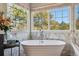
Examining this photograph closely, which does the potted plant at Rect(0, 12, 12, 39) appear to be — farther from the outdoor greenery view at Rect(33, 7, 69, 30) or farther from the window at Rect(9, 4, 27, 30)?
the outdoor greenery view at Rect(33, 7, 69, 30)

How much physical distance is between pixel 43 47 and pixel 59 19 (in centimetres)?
45

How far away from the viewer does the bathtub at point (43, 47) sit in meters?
1.81

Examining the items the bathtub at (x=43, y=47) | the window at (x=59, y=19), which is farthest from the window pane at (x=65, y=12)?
the bathtub at (x=43, y=47)

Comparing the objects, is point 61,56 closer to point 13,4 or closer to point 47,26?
point 47,26

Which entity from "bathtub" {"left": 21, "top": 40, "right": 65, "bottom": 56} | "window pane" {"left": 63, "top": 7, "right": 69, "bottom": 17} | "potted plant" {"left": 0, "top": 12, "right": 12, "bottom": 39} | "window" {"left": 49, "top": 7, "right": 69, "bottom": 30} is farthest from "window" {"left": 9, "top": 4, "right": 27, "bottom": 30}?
"window pane" {"left": 63, "top": 7, "right": 69, "bottom": 17}

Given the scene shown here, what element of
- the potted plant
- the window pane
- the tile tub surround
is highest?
the window pane

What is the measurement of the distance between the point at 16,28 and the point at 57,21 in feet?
1.90

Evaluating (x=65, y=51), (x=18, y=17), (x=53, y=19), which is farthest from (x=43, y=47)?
(x=18, y=17)

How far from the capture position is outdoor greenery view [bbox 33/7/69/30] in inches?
71.0

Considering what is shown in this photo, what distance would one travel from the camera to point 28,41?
1.81 metres

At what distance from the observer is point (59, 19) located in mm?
1812

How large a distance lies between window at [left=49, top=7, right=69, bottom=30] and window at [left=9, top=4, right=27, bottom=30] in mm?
365

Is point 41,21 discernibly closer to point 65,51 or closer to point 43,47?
point 43,47

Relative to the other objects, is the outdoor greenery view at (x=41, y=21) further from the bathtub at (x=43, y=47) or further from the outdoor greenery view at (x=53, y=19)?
the bathtub at (x=43, y=47)
